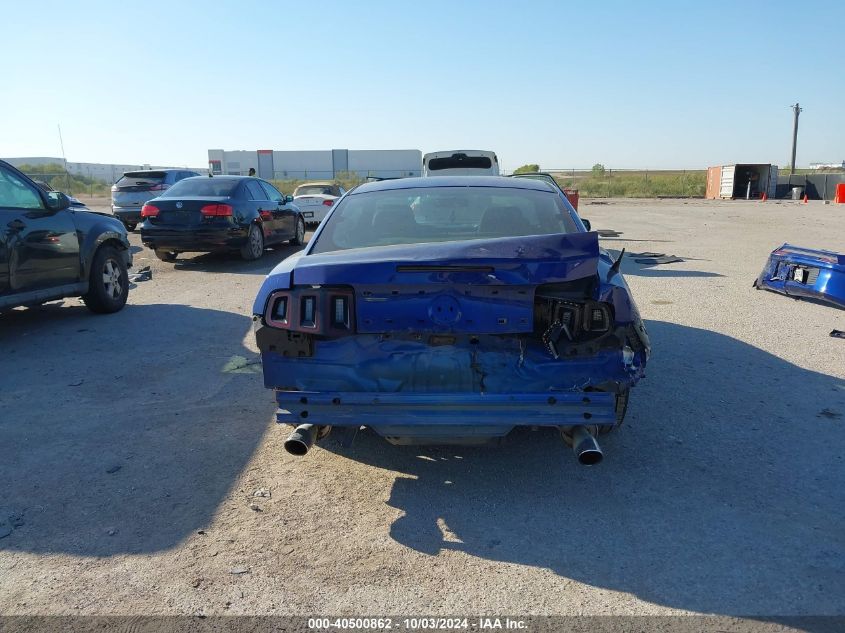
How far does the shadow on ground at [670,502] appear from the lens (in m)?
2.86

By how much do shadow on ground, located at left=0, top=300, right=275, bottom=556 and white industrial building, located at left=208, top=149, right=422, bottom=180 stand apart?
65.7 metres

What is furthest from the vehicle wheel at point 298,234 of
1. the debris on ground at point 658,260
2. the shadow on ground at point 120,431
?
the shadow on ground at point 120,431

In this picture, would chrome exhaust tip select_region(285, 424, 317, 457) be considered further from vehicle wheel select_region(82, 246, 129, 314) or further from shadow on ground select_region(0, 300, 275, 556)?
vehicle wheel select_region(82, 246, 129, 314)

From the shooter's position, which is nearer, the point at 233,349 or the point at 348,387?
the point at 348,387

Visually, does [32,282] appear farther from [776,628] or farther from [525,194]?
[776,628]

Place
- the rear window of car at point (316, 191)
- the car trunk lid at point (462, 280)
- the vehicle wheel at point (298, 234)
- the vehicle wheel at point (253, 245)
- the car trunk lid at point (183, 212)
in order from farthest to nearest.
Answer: the rear window of car at point (316, 191)
the vehicle wheel at point (298, 234)
the vehicle wheel at point (253, 245)
the car trunk lid at point (183, 212)
the car trunk lid at point (462, 280)

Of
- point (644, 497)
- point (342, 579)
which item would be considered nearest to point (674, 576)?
point (644, 497)

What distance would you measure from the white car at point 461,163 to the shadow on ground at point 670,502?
29.3 feet

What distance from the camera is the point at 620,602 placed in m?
2.70

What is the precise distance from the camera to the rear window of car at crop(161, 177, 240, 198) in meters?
12.0

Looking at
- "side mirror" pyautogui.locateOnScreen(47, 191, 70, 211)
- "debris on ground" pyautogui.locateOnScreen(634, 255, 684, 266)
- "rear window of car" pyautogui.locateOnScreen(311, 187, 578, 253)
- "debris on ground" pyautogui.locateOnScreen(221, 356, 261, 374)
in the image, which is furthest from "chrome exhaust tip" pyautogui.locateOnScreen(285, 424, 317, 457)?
"debris on ground" pyautogui.locateOnScreen(634, 255, 684, 266)

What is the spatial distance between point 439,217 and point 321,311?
145 cm

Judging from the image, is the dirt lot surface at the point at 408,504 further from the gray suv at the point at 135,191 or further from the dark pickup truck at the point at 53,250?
the gray suv at the point at 135,191

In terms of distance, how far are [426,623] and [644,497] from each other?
A: 154 cm
